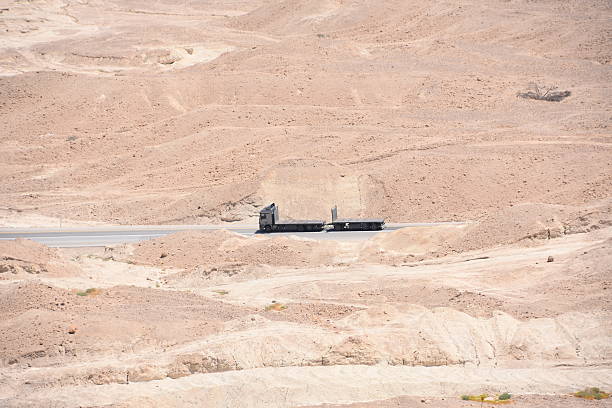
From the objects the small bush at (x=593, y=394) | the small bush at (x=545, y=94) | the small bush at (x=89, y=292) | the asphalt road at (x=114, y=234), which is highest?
the small bush at (x=545, y=94)

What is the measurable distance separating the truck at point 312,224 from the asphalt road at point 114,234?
9.3 inches

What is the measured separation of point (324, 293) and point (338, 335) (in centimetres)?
610

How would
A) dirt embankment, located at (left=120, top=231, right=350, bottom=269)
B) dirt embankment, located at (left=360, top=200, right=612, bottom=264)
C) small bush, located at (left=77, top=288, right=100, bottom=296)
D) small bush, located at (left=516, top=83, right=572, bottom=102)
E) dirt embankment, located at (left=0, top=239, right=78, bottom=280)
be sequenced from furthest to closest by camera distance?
small bush, located at (left=516, top=83, right=572, bottom=102), dirt embankment, located at (left=120, top=231, right=350, bottom=269), dirt embankment, located at (left=360, top=200, right=612, bottom=264), dirt embankment, located at (left=0, top=239, right=78, bottom=280), small bush, located at (left=77, top=288, right=100, bottom=296)

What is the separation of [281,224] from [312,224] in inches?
56.9

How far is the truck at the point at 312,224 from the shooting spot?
4312 centimetres

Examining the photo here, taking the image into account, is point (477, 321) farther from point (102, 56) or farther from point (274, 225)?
point (102, 56)

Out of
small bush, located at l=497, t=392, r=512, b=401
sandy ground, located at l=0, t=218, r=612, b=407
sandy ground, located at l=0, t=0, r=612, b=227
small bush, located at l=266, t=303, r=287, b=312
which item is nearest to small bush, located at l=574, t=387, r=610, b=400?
sandy ground, located at l=0, t=218, r=612, b=407

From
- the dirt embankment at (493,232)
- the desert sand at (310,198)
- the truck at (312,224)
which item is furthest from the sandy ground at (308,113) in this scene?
the dirt embankment at (493,232)

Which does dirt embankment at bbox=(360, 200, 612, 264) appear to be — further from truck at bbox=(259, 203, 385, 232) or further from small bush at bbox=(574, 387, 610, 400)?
small bush at bbox=(574, 387, 610, 400)

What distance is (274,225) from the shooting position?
43906 mm

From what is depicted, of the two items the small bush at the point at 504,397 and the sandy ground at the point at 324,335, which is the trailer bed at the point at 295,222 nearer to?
the sandy ground at the point at 324,335

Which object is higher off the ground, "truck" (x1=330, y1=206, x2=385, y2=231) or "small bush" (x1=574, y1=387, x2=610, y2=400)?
"truck" (x1=330, y1=206, x2=385, y2=231)

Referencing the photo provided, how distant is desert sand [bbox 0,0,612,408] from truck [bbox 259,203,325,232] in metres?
2.53

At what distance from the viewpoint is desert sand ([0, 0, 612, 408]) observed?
26453 mm
